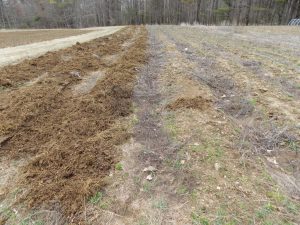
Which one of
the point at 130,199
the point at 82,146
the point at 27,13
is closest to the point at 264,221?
the point at 130,199

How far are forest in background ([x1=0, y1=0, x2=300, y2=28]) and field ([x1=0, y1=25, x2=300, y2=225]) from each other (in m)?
30.0

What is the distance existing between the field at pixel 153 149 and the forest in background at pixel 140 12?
30039 mm

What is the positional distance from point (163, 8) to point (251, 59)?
34087 millimetres

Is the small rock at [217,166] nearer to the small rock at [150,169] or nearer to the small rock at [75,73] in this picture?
the small rock at [150,169]

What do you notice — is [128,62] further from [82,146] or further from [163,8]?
[163,8]

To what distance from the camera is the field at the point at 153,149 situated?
200cm

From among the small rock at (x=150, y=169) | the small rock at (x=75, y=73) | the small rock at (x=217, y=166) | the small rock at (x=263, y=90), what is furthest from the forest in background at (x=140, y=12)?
the small rock at (x=150, y=169)

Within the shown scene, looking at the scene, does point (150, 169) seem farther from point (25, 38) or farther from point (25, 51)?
point (25, 38)

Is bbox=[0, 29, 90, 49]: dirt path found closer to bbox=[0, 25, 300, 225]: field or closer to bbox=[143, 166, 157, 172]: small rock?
bbox=[0, 25, 300, 225]: field

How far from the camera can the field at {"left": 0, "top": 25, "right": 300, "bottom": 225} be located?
2002 millimetres

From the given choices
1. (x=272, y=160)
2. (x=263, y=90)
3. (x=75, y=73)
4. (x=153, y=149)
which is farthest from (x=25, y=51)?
(x=272, y=160)

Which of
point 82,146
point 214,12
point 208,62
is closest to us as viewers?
point 82,146

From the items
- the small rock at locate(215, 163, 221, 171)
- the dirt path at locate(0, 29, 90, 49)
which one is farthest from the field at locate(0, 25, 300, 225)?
the dirt path at locate(0, 29, 90, 49)

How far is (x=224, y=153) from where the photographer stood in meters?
2.65
